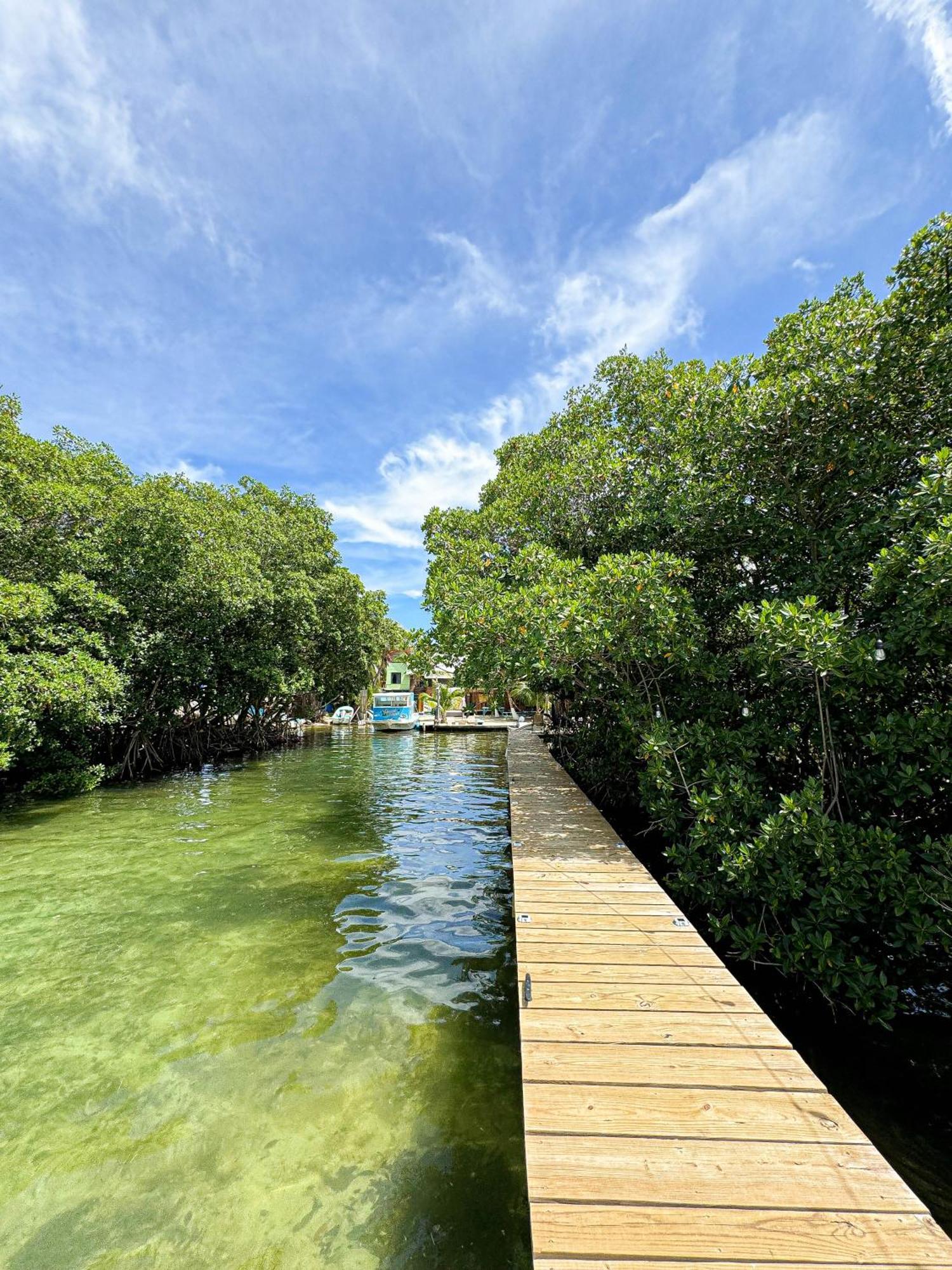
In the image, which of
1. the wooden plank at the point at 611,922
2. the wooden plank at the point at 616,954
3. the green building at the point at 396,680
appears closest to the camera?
the wooden plank at the point at 616,954

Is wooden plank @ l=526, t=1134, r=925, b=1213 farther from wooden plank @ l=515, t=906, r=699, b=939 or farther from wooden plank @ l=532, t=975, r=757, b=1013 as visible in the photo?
wooden plank @ l=515, t=906, r=699, b=939

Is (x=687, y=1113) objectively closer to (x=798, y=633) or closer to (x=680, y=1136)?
(x=680, y=1136)

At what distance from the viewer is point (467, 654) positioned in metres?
7.34

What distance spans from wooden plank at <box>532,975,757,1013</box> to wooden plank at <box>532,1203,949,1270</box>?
107cm

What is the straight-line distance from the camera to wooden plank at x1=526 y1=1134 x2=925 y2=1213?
5.43ft

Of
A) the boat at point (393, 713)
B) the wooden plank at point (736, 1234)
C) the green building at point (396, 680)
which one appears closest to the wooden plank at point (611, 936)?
the wooden plank at point (736, 1234)

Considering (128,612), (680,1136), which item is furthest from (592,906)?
A: (128,612)

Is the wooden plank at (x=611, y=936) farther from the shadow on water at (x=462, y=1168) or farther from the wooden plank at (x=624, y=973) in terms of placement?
the shadow on water at (x=462, y=1168)

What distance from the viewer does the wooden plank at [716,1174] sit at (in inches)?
65.1

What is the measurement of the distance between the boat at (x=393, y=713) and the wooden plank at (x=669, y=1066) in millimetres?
27595

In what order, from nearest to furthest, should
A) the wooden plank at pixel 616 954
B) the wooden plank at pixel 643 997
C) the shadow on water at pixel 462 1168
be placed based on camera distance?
the shadow on water at pixel 462 1168
the wooden plank at pixel 643 997
the wooden plank at pixel 616 954

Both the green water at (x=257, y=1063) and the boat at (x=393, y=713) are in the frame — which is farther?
the boat at (x=393, y=713)

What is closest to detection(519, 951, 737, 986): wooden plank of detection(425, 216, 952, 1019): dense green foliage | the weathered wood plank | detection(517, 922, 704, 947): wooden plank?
the weathered wood plank

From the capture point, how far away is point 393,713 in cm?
2995
